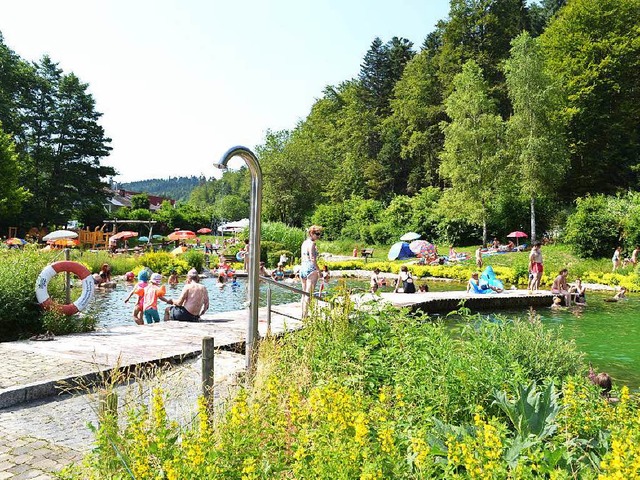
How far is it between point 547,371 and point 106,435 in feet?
15.1

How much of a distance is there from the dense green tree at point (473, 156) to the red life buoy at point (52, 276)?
2751 cm

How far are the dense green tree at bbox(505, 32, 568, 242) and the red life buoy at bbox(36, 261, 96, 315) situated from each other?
27891 mm

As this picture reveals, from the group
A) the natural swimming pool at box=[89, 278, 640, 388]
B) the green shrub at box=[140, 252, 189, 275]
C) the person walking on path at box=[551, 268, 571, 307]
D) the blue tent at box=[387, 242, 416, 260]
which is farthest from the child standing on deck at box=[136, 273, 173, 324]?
the blue tent at box=[387, 242, 416, 260]

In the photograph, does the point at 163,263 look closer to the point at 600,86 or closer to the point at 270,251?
the point at 270,251

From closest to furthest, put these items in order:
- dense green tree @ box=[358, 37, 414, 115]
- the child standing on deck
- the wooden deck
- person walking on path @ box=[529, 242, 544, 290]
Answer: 1. the child standing on deck
2. the wooden deck
3. person walking on path @ box=[529, 242, 544, 290]
4. dense green tree @ box=[358, 37, 414, 115]

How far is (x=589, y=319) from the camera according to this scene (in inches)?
558

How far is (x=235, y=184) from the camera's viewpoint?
12631cm

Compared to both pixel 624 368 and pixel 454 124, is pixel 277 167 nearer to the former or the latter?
pixel 454 124

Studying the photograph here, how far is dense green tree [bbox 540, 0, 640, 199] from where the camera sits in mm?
37781

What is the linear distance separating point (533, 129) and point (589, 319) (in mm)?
21571


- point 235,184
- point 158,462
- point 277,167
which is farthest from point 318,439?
point 235,184

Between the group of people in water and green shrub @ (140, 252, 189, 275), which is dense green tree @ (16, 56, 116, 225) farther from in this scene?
the group of people in water

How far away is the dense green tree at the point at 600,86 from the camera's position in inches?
1487

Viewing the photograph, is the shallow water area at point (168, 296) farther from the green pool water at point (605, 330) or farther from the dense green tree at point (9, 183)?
the dense green tree at point (9, 183)
